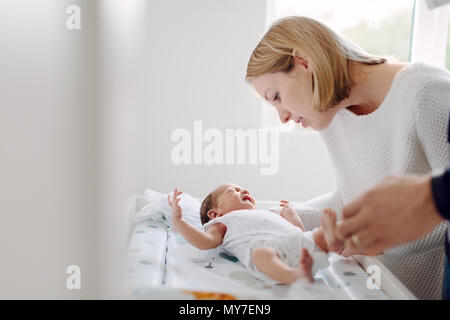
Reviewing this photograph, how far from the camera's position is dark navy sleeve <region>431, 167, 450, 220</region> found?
0.64 metres

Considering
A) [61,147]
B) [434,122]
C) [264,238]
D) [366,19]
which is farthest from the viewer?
[366,19]

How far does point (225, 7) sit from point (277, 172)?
947 millimetres

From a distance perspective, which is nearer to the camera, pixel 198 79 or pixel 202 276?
pixel 202 276

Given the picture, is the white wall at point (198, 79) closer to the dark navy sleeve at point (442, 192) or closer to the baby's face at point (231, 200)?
the baby's face at point (231, 200)

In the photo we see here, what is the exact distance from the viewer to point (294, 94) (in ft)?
4.31

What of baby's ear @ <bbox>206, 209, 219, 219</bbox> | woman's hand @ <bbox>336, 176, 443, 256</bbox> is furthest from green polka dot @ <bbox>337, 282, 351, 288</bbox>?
baby's ear @ <bbox>206, 209, 219, 219</bbox>

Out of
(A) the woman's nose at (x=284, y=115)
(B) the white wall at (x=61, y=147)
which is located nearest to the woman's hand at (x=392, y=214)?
(B) the white wall at (x=61, y=147)

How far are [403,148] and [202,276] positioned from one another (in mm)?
602

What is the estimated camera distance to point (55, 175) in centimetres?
55

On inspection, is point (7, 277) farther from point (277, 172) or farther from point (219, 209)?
point (277, 172)

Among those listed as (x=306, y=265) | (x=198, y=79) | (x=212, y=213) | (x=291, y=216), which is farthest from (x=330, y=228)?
(x=198, y=79)

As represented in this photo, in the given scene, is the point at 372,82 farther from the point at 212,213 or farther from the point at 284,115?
the point at 212,213

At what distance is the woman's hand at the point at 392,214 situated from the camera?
2.21 feet
